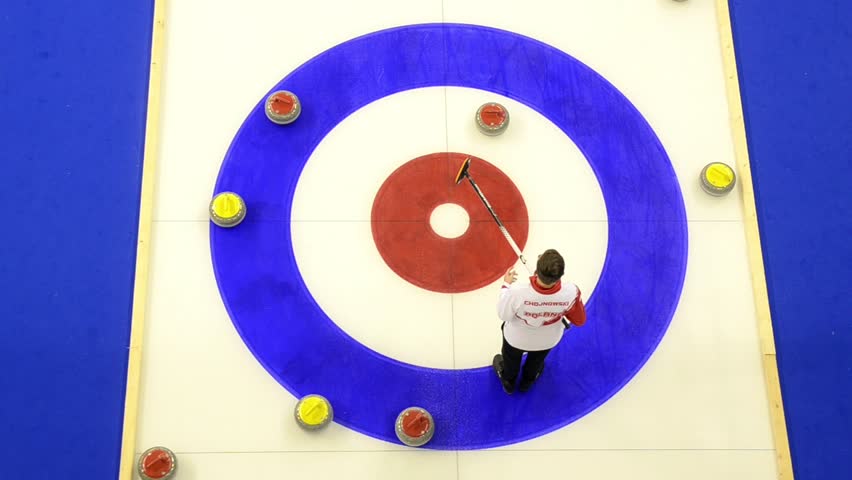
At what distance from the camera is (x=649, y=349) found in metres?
4.36

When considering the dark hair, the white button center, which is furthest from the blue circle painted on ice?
the dark hair

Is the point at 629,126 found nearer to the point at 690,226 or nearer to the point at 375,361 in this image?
the point at 690,226

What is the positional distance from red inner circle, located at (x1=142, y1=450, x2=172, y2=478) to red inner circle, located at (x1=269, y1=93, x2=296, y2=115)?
220cm

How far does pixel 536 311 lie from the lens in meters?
3.38

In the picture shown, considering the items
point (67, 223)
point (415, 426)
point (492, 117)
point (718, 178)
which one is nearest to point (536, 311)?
point (415, 426)

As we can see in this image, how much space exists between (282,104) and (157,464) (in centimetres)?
232

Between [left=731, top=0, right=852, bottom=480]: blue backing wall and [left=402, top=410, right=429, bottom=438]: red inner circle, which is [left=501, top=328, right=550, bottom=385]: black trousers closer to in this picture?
[left=402, top=410, right=429, bottom=438]: red inner circle

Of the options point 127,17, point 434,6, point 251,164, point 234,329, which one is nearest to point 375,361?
point 234,329

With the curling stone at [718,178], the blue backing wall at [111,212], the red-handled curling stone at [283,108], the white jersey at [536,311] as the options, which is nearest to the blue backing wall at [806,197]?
the blue backing wall at [111,212]

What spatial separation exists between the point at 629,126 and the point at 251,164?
253 centimetres

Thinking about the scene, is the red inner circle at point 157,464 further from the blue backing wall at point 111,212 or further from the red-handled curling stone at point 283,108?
the red-handled curling stone at point 283,108

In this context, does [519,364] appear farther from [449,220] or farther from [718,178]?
[718,178]

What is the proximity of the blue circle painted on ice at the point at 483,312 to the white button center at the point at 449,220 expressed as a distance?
0.62 m

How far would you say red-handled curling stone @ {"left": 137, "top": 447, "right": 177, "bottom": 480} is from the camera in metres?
3.97
